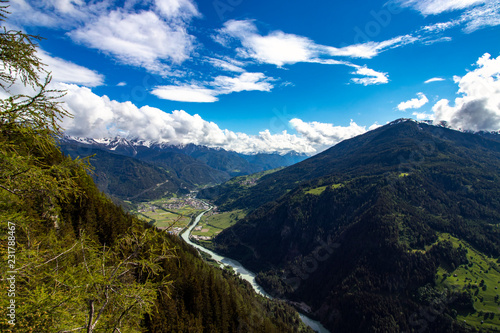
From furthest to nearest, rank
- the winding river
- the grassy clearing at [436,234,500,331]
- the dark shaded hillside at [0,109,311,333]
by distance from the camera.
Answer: the winding river → the grassy clearing at [436,234,500,331] → the dark shaded hillside at [0,109,311,333]

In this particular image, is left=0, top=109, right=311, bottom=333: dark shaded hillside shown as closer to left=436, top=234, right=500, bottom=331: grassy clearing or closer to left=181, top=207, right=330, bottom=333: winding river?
left=181, top=207, right=330, bottom=333: winding river

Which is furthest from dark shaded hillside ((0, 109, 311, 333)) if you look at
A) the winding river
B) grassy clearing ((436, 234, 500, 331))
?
grassy clearing ((436, 234, 500, 331))

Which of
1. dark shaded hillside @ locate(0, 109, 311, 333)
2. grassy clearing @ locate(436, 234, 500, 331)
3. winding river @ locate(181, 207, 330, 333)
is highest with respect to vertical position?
dark shaded hillside @ locate(0, 109, 311, 333)

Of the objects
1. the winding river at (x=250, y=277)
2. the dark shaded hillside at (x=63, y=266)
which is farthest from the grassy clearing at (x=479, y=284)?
the dark shaded hillside at (x=63, y=266)

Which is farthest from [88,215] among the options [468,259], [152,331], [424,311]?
[468,259]

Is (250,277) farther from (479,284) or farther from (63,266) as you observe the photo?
(63,266)

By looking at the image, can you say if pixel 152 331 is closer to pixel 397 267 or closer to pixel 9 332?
pixel 9 332

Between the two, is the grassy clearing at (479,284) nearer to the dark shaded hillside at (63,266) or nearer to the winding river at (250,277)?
the winding river at (250,277)

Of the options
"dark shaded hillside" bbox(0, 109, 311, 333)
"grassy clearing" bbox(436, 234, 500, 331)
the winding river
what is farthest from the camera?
the winding river

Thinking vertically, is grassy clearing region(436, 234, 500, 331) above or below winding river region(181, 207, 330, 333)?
above
